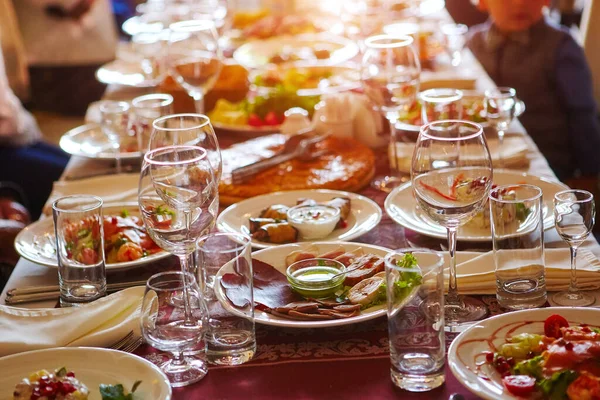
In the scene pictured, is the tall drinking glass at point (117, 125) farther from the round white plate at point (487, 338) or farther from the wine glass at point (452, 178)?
the round white plate at point (487, 338)

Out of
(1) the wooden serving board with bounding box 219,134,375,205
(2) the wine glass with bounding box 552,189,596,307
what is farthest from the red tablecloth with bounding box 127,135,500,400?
(1) the wooden serving board with bounding box 219,134,375,205

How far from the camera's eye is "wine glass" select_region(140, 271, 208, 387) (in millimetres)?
1256

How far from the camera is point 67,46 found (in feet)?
18.0

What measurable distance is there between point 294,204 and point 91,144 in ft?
2.53

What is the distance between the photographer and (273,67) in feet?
A: 10.2

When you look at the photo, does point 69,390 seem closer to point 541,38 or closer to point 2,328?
point 2,328

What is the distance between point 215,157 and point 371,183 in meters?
0.64

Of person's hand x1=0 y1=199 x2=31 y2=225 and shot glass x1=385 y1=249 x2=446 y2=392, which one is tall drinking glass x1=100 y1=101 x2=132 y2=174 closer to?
Result: person's hand x1=0 y1=199 x2=31 y2=225

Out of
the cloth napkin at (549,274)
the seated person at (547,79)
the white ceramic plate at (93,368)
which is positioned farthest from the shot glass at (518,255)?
the seated person at (547,79)

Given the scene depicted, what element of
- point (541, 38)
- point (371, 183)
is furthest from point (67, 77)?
point (371, 183)

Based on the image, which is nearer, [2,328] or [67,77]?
[2,328]

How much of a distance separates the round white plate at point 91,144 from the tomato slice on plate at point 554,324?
4.30ft

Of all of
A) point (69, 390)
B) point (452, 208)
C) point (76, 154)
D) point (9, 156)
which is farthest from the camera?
point (9, 156)

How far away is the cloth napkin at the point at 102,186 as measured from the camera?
211 cm
